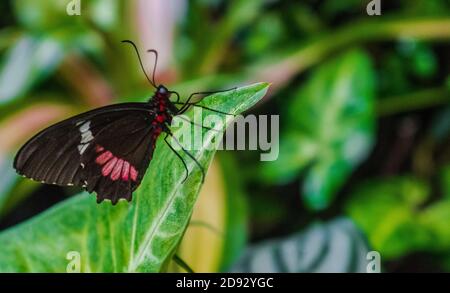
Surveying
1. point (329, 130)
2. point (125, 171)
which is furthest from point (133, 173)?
point (329, 130)

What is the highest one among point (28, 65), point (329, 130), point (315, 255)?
point (28, 65)

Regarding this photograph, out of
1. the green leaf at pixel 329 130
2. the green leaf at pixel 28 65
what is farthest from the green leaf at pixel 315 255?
the green leaf at pixel 28 65

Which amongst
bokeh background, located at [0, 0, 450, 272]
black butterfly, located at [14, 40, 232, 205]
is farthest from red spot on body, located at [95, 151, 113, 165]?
bokeh background, located at [0, 0, 450, 272]

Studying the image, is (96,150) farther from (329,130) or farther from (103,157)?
(329,130)

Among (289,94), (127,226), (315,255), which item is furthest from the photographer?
(289,94)

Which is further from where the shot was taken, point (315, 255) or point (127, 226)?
point (315, 255)

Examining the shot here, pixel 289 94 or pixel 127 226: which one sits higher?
pixel 289 94

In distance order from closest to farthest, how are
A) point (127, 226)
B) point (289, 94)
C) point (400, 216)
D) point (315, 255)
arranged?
1. point (127, 226)
2. point (315, 255)
3. point (400, 216)
4. point (289, 94)

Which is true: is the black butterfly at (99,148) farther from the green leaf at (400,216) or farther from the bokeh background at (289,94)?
the green leaf at (400,216)
